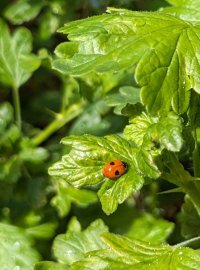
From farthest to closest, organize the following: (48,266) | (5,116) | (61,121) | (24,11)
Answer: (24,11) → (61,121) → (5,116) → (48,266)

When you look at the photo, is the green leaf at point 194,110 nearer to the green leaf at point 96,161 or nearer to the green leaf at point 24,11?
the green leaf at point 96,161

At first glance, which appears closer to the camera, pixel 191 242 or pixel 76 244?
pixel 191 242

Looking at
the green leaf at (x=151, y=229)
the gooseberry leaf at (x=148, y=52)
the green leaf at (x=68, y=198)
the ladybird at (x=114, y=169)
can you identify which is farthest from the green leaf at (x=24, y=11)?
the ladybird at (x=114, y=169)

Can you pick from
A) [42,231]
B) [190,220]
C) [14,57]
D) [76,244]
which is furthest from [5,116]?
[190,220]

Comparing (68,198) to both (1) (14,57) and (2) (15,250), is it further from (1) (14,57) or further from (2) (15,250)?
(1) (14,57)

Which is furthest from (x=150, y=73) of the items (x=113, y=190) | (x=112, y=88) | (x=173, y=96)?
(x=112, y=88)

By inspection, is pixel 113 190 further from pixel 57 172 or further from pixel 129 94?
pixel 129 94

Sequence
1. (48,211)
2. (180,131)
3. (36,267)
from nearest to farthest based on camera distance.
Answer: (180,131), (36,267), (48,211)
